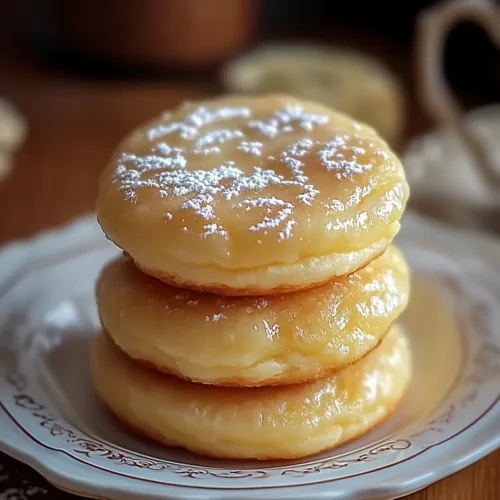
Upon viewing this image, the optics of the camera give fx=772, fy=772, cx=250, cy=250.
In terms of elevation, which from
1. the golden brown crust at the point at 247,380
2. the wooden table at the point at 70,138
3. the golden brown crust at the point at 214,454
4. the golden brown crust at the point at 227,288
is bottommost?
the wooden table at the point at 70,138

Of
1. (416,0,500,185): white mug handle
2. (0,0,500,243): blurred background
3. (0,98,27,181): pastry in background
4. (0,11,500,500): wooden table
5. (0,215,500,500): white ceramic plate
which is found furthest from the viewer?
(0,0,500,243): blurred background

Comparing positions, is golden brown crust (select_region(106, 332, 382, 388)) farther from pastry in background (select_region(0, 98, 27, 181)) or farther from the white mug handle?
pastry in background (select_region(0, 98, 27, 181))

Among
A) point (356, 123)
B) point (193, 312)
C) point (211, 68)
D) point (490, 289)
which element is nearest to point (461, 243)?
point (490, 289)

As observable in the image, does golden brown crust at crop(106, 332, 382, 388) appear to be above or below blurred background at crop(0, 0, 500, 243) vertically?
above

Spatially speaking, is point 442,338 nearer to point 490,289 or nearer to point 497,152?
point 490,289

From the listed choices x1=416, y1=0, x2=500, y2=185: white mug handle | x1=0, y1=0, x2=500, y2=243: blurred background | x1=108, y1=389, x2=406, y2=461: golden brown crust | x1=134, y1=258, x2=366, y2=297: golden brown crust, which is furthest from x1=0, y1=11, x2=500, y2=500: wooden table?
x1=416, y1=0, x2=500, y2=185: white mug handle

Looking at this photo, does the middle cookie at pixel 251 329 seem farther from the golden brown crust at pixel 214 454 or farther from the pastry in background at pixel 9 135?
the pastry in background at pixel 9 135

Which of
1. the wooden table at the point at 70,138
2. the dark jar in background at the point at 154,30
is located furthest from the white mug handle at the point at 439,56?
the dark jar in background at the point at 154,30

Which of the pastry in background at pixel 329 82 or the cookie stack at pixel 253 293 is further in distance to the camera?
the pastry in background at pixel 329 82
